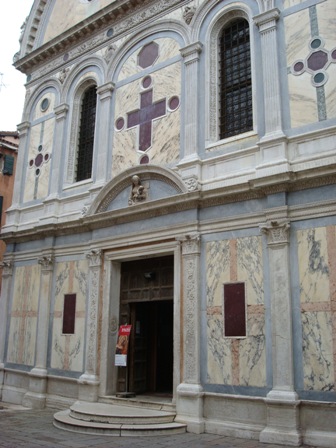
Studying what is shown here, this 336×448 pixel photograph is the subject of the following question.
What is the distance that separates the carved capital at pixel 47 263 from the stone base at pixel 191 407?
234 inches

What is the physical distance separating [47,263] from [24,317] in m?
1.99

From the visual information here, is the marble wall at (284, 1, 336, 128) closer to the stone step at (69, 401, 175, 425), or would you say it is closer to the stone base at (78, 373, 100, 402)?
the stone step at (69, 401, 175, 425)

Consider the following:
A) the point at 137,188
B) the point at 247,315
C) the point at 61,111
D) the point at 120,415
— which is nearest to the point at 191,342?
the point at 247,315

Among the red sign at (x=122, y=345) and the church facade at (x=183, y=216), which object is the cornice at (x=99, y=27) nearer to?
the church facade at (x=183, y=216)

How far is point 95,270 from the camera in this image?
13.0m

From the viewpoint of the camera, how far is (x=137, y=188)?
40.5 feet

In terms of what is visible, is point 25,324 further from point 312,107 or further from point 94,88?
point 312,107

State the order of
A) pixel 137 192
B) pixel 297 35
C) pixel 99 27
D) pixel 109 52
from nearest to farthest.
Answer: pixel 297 35 → pixel 137 192 → pixel 109 52 → pixel 99 27

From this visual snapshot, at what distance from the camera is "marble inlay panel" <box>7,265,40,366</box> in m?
14.4

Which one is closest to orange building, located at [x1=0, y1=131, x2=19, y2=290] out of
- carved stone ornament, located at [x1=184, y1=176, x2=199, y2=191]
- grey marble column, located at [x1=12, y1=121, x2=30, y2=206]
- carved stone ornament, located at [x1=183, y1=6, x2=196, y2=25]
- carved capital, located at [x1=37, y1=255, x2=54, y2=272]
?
grey marble column, located at [x1=12, y1=121, x2=30, y2=206]

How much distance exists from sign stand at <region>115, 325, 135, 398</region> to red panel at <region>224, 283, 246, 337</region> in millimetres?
2968

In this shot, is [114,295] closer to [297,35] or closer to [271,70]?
[271,70]

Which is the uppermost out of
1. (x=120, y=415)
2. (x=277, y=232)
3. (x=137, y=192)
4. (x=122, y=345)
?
(x=137, y=192)

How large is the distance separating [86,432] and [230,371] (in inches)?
124
